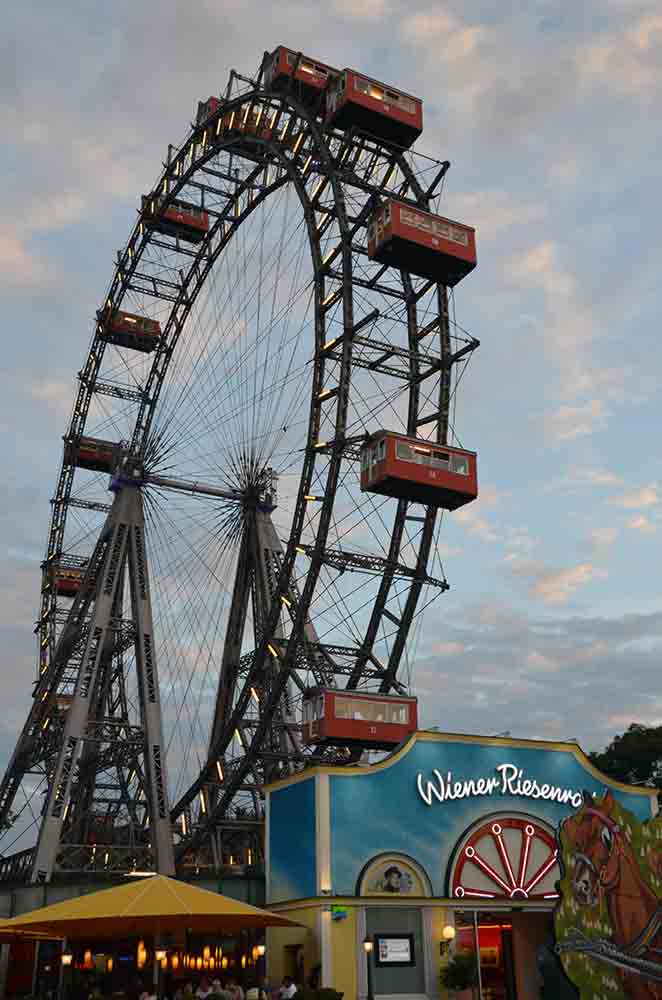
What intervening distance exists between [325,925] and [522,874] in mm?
4653

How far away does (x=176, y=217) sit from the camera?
40.8 metres

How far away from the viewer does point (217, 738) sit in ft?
121

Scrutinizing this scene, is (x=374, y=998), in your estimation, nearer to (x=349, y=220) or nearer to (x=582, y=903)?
(x=582, y=903)

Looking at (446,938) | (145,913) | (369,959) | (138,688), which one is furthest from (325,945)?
(138,688)

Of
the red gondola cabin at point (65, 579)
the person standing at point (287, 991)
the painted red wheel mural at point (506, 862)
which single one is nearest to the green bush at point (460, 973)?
the painted red wheel mural at point (506, 862)

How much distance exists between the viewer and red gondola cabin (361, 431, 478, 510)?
94.1 ft

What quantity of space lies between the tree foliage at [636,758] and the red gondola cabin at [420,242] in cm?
3913

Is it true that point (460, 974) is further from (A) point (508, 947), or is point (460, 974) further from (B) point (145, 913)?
(B) point (145, 913)

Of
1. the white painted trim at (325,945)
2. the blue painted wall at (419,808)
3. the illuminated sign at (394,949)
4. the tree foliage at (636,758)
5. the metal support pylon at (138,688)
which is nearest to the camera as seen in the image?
the white painted trim at (325,945)

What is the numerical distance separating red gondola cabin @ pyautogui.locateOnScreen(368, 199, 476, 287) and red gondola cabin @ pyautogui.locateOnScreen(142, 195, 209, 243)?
12074 millimetres

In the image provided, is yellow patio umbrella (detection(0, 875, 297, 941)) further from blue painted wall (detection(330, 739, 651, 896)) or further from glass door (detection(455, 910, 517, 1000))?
glass door (detection(455, 910, 517, 1000))

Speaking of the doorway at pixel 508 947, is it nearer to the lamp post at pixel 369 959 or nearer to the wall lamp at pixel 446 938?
the wall lamp at pixel 446 938

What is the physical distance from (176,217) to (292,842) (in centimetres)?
2651

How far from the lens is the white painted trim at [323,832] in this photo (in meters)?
20.3
